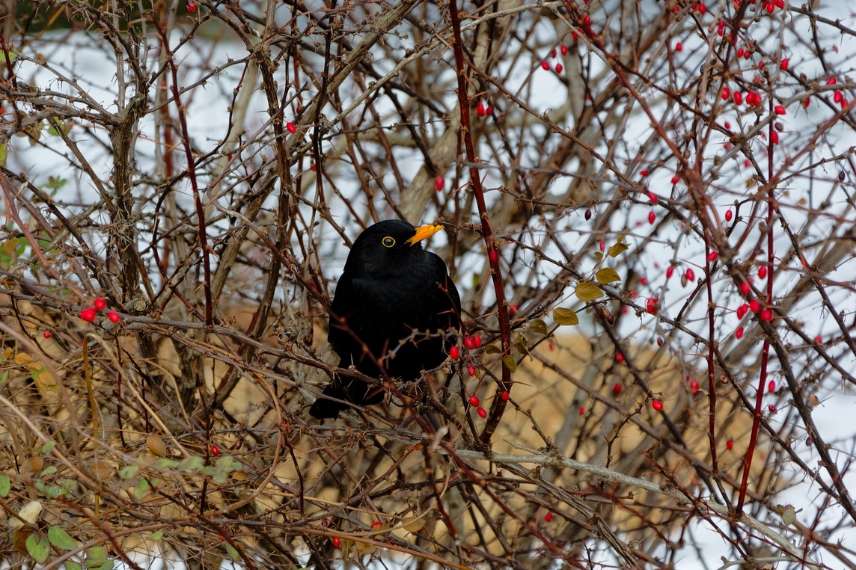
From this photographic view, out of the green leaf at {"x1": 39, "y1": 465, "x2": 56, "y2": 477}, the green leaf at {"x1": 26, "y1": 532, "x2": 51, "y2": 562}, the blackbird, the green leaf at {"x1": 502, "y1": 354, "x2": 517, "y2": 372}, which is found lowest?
the green leaf at {"x1": 26, "y1": 532, "x2": 51, "y2": 562}

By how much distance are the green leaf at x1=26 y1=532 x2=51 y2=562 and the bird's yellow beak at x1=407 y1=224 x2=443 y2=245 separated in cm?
165

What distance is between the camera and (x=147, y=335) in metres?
3.54

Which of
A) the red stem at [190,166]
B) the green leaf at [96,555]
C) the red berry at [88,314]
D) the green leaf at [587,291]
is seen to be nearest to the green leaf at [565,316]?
the green leaf at [587,291]

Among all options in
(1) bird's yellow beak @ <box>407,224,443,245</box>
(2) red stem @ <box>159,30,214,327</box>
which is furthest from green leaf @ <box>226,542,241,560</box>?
(1) bird's yellow beak @ <box>407,224,443,245</box>

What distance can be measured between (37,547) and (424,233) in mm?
1750

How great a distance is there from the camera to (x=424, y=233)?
3.84 metres

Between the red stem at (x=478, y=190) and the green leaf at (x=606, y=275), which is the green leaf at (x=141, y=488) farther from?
the green leaf at (x=606, y=275)

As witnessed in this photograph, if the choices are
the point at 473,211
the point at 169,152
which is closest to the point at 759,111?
the point at 473,211

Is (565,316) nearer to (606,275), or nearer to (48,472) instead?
(606,275)

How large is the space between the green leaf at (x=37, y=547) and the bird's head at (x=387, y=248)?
172 centimetres

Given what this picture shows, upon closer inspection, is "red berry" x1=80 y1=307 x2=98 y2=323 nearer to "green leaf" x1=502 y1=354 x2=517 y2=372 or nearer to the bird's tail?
"green leaf" x1=502 y1=354 x2=517 y2=372

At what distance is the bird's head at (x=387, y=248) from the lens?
4.02m

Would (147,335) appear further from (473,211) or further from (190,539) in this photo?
(473,211)

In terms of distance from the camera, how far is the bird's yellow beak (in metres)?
3.75
